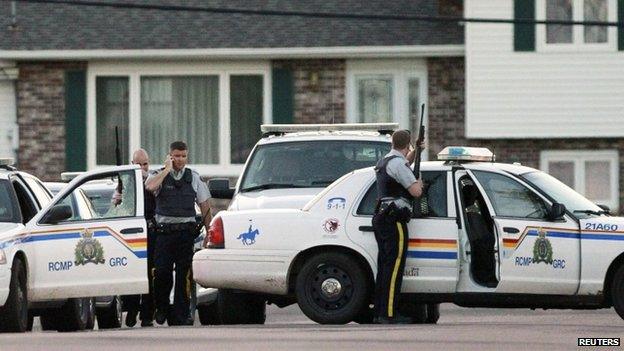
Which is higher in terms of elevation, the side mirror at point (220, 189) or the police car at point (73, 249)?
the side mirror at point (220, 189)

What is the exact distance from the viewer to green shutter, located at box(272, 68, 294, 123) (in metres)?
33.3

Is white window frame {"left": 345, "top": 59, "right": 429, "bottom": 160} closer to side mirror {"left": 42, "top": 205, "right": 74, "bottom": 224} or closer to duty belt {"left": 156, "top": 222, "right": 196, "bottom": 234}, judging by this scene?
duty belt {"left": 156, "top": 222, "right": 196, "bottom": 234}

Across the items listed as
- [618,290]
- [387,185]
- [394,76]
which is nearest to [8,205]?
[387,185]

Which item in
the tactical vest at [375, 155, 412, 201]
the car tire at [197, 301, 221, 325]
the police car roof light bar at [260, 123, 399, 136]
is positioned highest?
the police car roof light bar at [260, 123, 399, 136]

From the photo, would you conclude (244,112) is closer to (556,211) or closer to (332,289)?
(332,289)

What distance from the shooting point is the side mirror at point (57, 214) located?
660 inches

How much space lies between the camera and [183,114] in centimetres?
3412

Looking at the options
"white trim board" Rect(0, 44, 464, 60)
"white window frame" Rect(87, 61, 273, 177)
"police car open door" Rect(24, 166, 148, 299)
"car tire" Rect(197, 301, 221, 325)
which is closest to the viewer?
"police car open door" Rect(24, 166, 148, 299)

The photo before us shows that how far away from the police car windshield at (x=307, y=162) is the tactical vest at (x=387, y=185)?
1.94m

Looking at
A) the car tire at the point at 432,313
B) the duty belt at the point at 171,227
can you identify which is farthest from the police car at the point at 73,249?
the car tire at the point at 432,313

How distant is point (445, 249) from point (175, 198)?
276cm

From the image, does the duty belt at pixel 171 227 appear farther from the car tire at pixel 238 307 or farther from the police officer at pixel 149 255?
the car tire at pixel 238 307

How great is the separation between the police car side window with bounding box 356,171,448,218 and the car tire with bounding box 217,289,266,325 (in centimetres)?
138

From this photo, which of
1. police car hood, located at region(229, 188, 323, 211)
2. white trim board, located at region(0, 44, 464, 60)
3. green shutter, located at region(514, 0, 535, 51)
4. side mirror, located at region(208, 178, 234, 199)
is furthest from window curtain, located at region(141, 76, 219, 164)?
police car hood, located at region(229, 188, 323, 211)
